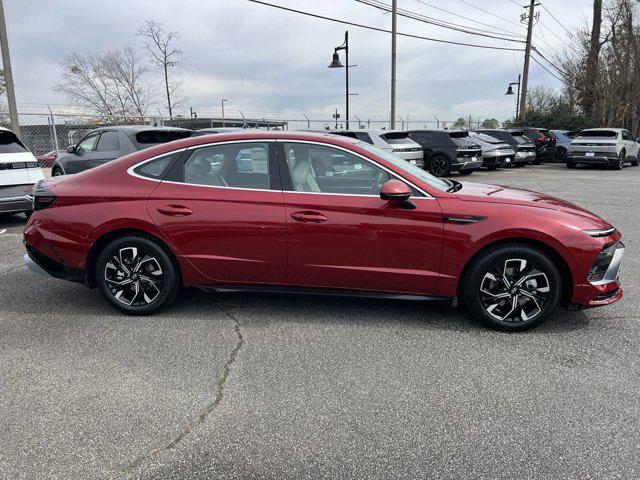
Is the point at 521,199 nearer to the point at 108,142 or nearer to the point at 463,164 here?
the point at 108,142

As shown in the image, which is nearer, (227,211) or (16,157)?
(227,211)

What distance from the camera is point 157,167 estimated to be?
164 inches

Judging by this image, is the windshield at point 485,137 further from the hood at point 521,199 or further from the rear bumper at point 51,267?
the rear bumper at point 51,267

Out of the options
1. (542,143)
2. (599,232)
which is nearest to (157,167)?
(599,232)

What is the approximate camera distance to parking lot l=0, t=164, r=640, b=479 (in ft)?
7.75

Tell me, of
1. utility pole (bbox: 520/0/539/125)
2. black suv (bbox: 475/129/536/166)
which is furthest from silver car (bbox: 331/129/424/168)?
utility pole (bbox: 520/0/539/125)

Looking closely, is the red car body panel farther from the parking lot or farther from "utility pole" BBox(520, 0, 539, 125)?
"utility pole" BBox(520, 0, 539, 125)

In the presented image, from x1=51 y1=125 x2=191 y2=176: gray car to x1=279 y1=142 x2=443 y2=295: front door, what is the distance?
615cm

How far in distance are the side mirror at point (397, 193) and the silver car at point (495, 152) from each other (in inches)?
600

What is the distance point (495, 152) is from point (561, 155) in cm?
660

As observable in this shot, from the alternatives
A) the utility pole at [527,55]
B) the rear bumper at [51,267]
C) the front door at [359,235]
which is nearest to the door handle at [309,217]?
the front door at [359,235]

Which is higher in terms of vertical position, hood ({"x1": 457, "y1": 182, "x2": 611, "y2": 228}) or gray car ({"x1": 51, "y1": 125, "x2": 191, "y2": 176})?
gray car ({"x1": 51, "y1": 125, "x2": 191, "y2": 176})

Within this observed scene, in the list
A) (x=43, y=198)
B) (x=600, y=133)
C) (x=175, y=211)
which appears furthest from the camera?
(x=600, y=133)

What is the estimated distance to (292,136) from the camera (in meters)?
4.10
